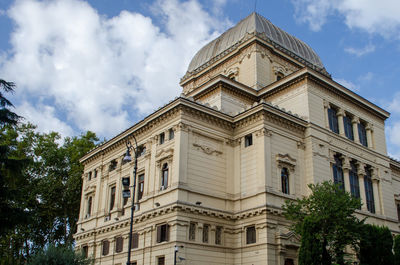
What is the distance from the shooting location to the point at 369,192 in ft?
134

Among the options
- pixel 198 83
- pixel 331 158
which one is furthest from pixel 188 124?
pixel 198 83

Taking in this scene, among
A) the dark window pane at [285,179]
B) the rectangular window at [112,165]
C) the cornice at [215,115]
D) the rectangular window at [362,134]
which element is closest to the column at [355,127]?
the rectangular window at [362,134]

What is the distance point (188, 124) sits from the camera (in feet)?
115

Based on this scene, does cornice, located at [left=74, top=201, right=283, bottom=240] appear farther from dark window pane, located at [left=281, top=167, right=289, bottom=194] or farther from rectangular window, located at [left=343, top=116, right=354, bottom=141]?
rectangular window, located at [left=343, top=116, right=354, bottom=141]

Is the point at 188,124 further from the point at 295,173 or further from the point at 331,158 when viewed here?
the point at 331,158

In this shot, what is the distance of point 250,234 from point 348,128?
15828 millimetres

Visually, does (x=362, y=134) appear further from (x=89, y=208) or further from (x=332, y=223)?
(x=89, y=208)

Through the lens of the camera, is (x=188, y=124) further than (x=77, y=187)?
No

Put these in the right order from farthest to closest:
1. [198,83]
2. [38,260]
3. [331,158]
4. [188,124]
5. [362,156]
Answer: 1. [198,83]
2. [362,156]
3. [331,158]
4. [188,124]
5. [38,260]

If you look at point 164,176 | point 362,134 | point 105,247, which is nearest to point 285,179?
point 164,176

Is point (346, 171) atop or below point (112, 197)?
atop

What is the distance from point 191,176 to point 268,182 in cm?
593

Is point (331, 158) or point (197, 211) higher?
point (331, 158)

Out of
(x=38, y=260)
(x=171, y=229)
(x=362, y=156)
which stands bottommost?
(x=38, y=260)
